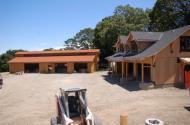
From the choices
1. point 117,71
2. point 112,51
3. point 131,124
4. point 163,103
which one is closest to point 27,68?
point 112,51

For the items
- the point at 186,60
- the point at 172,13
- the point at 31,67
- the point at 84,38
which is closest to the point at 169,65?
the point at 186,60

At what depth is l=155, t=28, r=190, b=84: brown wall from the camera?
26828mm

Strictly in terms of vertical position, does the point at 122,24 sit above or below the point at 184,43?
above

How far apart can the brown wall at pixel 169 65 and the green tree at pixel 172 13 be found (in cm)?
2669

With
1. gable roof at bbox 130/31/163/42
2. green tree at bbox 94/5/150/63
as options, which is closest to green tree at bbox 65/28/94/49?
green tree at bbox 94/5/150/63

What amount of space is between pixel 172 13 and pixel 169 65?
28.5 m

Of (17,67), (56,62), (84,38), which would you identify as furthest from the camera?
(84,38)

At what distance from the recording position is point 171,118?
14.8 meters

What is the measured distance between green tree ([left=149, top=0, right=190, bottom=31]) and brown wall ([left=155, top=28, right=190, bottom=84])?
2669 centimetres

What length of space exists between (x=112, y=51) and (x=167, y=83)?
118 ft

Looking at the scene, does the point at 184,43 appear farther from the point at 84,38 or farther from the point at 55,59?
the point at 84,38

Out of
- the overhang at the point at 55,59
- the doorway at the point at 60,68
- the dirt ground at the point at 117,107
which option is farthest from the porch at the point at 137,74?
the doorway at the point at 60,68

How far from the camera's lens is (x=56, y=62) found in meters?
53.5

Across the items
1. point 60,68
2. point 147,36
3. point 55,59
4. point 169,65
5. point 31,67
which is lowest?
point 60,68
